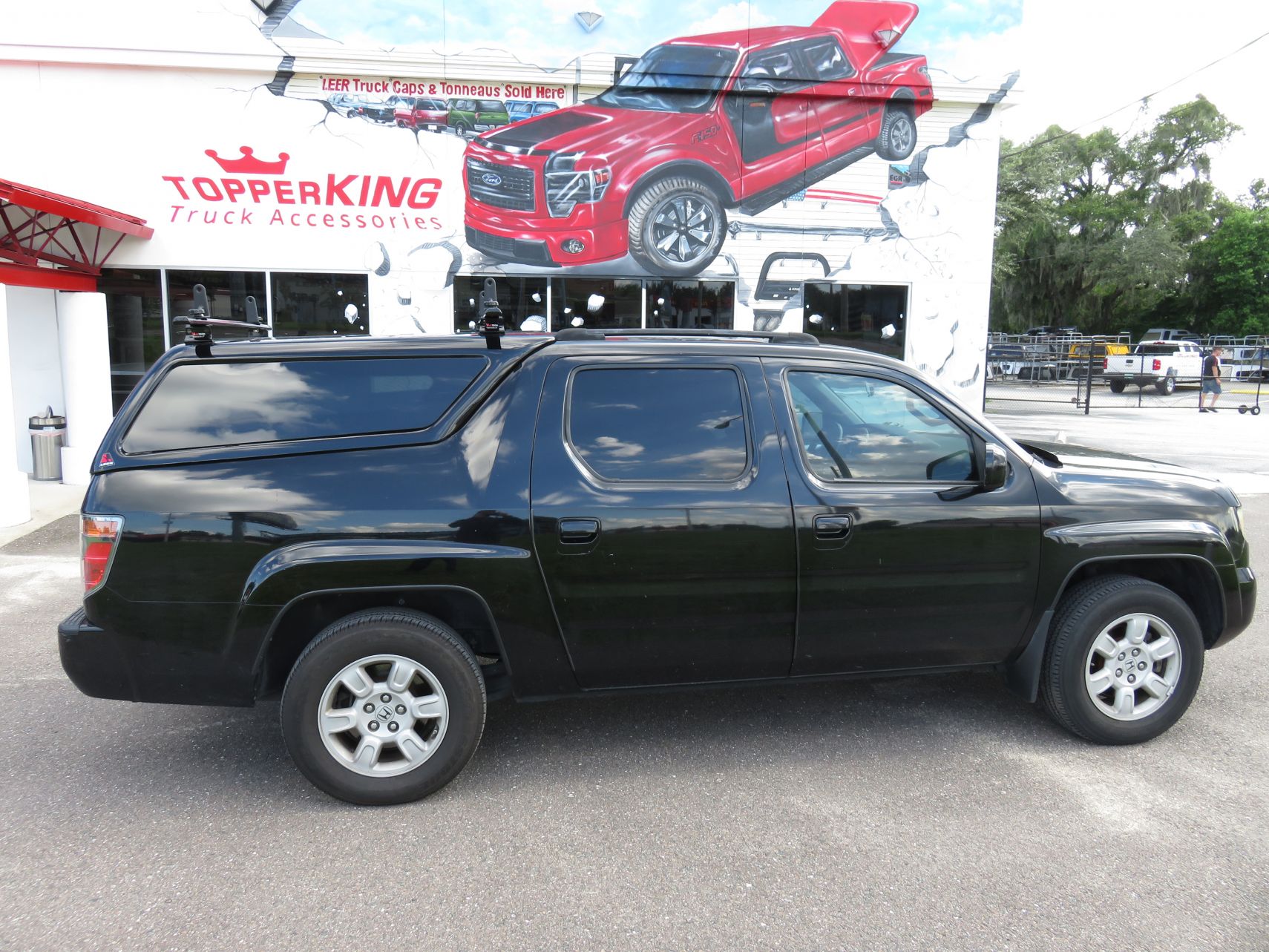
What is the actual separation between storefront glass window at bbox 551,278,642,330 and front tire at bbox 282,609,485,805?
10580 millimetres

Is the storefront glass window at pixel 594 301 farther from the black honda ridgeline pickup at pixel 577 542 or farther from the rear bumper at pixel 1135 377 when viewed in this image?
the rear bumper at pixel 1135 377

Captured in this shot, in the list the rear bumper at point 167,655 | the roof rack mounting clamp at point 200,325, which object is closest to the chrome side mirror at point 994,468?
the rear bumper at point 167,655

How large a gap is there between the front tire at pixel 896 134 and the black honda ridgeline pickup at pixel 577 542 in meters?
11.4

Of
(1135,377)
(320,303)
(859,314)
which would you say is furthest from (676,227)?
(1135,377)

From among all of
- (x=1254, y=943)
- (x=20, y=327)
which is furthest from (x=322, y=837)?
(x=20, y=327)

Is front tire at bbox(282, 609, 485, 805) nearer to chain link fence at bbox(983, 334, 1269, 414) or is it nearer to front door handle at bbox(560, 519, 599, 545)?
front door handle at bbox(560, 519, 599, 545)

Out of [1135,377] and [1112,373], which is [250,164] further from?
[1112,373]

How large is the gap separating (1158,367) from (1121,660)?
99.4ft

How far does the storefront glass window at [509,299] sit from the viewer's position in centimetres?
1328

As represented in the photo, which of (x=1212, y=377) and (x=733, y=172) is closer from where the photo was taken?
(x=733, y=172)

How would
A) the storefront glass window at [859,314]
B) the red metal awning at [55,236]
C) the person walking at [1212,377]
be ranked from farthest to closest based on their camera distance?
the person walking at [1212,377] < the storefront glass window at [859,314] < the red metal awning at [55,236]

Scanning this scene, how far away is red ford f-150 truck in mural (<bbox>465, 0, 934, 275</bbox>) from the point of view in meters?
13.2

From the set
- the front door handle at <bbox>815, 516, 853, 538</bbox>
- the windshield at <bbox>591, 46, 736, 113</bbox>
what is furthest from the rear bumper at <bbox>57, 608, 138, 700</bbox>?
the windshield at <bbox>591, 46, 736, 113</bbox>

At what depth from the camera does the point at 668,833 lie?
10.6 ft
